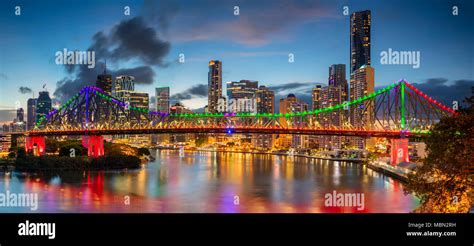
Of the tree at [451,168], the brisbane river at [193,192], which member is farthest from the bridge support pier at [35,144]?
the tree at [451,168]

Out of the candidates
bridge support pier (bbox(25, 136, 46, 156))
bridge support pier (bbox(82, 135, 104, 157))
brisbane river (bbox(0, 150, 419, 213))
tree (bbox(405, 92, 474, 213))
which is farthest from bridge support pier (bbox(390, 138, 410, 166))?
bridge support pier (bbox(25, 136, 46, 156))

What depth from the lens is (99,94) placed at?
4238 cm

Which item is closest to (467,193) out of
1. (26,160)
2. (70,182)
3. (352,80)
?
(70,182)

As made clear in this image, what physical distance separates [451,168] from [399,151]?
25420 mm

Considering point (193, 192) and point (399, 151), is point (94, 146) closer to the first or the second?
point (193, 192)

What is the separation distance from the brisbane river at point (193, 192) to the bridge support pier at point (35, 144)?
287 inches

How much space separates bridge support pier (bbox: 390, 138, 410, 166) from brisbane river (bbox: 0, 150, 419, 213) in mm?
3697

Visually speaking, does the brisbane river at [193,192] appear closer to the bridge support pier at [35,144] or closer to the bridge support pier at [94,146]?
the bridge support pier at [94,146]

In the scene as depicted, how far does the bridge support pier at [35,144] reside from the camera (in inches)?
1458

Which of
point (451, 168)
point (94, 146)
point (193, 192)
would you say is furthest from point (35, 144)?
point (451, 168)

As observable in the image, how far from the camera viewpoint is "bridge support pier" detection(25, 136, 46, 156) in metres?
37.0
